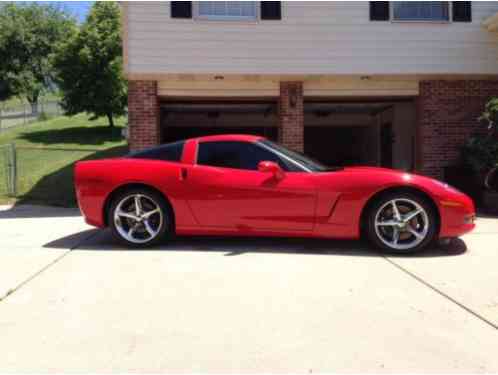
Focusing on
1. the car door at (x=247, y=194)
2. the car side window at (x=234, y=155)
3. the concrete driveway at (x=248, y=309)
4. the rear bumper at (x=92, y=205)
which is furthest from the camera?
the rear bumper at (x=92, y=205)

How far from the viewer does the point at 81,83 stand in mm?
23766

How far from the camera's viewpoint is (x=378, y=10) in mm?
8977

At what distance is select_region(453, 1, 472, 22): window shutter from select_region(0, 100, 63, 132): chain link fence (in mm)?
30761

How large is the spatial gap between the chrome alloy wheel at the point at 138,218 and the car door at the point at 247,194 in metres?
0.49

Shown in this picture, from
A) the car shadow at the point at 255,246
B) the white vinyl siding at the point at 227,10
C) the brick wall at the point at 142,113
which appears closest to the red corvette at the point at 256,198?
the car shadow at the point at 255,246

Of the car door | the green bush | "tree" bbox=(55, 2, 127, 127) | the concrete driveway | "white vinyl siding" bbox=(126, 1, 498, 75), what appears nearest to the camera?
the concrete driveway

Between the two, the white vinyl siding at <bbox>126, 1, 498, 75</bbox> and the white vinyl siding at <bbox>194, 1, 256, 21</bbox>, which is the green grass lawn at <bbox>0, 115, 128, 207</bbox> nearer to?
the white vinyl siding at <bbox>126, 1, 498, 75</bbox>

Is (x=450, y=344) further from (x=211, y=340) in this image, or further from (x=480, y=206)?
(x=480, y=206)

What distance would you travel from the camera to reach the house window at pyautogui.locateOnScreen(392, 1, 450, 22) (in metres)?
9.13

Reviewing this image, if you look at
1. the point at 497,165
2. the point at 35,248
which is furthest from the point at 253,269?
the point at 497,165

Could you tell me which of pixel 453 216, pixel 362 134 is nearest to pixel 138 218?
pixel 453 216

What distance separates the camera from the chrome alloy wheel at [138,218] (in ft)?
16.7

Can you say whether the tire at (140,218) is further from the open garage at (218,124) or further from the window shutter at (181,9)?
the open garage at (218,124)

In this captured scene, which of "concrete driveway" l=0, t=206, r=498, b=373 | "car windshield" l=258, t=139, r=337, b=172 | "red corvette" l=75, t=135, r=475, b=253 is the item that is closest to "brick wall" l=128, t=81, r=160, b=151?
"red corvette" l=75, t=135, r=475, b=253
